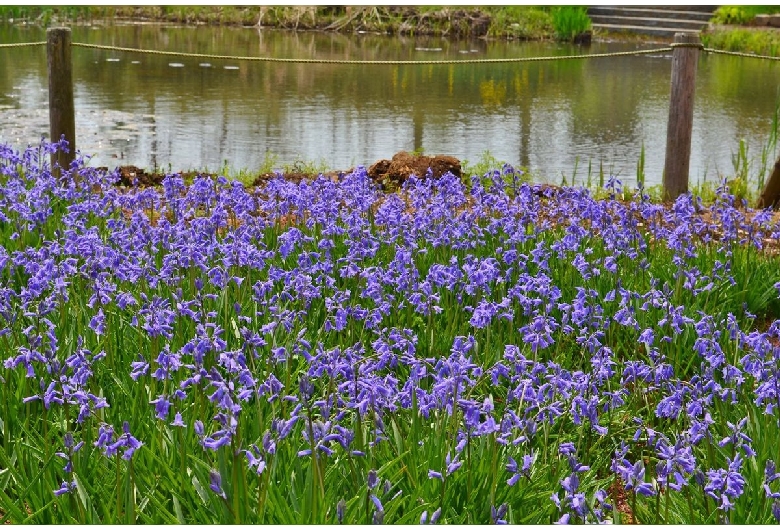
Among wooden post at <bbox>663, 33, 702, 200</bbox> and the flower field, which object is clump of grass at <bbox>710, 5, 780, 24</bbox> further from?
the flower field

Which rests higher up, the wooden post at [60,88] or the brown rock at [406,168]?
the wooden post at [60,88]

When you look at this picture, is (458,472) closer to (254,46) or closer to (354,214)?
(354,214)

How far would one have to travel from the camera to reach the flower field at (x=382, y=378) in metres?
2.67

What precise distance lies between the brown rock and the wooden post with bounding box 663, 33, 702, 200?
1599 millimetres

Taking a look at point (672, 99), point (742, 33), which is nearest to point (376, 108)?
point (672, 99)

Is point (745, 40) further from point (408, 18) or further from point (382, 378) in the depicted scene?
point (382, 378)

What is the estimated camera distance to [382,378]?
3.13m

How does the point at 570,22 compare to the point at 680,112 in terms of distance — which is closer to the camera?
the point at 680,112

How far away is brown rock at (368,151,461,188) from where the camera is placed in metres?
7.76

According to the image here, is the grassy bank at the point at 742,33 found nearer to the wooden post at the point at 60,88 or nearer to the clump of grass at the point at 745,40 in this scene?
the clump of grass at the point at 745,40

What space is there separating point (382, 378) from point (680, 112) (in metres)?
5.00

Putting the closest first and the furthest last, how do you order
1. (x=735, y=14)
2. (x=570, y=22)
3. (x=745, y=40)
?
(x=745, y=40) → (x=570, y=22) → (x=735, y=14)

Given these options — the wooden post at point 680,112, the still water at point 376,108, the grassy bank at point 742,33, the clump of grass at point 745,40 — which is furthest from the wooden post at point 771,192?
the clump of grass at point 745,40

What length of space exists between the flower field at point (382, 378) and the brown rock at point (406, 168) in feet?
7.01
